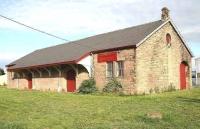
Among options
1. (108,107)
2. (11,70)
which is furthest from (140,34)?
(11,70)

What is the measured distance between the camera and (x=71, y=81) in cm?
3441

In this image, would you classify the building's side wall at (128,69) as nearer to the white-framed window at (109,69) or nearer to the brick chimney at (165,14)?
the white-framed window at (109,69)

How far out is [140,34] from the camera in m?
30.2

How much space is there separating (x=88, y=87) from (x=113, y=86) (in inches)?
104

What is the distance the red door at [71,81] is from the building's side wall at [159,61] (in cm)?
757

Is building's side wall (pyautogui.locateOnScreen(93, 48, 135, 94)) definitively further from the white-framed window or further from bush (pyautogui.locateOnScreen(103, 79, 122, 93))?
the white-framed window

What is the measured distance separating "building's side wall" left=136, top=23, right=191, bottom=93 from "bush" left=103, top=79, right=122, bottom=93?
1.69 m

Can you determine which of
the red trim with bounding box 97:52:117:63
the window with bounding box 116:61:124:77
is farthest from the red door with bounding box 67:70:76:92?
the window with bounding box 116:61:124:77

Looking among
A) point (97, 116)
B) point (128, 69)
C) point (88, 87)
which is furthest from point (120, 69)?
point (97, 116)

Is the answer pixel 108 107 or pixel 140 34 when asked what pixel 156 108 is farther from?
pixel 140 34

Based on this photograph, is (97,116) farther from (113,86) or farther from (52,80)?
(52,80)

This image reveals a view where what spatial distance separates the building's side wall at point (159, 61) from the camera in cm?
2866

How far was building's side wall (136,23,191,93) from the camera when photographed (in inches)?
1128

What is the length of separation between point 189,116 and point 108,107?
4.47 metres
